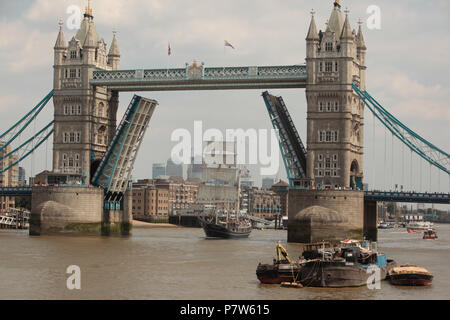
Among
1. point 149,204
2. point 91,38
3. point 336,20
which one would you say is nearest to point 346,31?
point 336,20

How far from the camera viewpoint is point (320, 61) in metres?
79.6

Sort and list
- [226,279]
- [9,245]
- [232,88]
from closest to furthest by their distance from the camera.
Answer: [226,279]
[9,245]
[232,88]

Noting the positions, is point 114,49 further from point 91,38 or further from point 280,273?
point 280,273

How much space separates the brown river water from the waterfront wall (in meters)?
3.27

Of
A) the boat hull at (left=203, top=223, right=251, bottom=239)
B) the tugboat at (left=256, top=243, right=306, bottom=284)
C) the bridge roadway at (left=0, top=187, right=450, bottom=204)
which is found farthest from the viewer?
the boat hull at (left=203, top=223, right=251, bottom=239)

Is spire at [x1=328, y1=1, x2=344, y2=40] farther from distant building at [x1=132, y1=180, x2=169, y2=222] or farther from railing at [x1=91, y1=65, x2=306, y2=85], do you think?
distant building at [x1=132, y1=180, x2=169, y2=222]

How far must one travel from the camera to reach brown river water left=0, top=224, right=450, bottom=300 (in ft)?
127

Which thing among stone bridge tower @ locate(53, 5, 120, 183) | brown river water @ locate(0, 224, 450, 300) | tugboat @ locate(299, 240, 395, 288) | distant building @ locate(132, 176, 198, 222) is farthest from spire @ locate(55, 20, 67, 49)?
distant building @ locate(132, 176, 198, 222)

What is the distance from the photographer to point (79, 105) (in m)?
88.1

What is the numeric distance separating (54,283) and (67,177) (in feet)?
150

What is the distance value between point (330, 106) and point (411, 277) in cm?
3840
